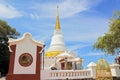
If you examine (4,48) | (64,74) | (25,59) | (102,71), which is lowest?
(64,74)

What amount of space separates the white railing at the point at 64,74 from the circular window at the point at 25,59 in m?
1.52

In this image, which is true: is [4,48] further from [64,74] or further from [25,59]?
[64,74]

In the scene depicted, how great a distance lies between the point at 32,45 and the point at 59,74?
11.8 ft

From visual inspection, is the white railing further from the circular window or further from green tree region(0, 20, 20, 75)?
green tree region(0, 20, 20, 75)

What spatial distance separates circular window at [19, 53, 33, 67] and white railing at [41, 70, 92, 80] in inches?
60.0

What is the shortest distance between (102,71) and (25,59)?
6838 mm

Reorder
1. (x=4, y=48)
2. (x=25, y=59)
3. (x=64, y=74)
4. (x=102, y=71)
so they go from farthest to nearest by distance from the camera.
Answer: (x=4, y=48), (x=64, y=74), (x=25, y=59), (x=102, y=71)

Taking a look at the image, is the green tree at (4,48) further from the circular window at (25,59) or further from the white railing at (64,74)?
the white railing at (64,74)

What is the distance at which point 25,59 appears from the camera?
18.3m

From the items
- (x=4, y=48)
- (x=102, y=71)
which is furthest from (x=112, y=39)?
(x=4, y=48)

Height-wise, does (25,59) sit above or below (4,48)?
below

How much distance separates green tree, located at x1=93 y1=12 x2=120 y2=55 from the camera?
20.3 meters

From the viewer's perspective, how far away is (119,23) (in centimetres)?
2006

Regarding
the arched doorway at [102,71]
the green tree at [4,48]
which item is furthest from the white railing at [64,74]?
the green tree at [4,48]
